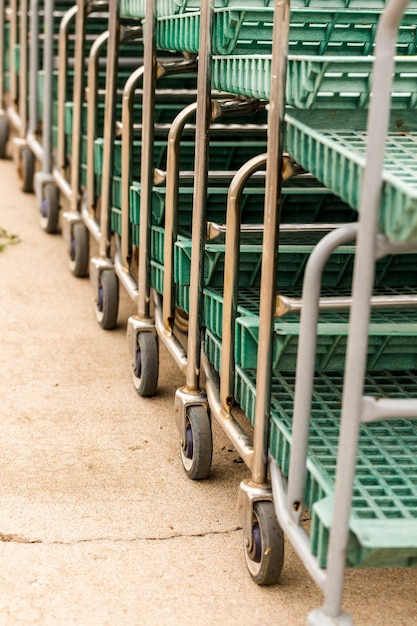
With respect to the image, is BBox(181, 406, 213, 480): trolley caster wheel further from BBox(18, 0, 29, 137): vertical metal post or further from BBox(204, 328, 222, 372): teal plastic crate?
BBox(18, 0, 29, 137): vertical metal post

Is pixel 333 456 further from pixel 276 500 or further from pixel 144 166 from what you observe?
pixel 144 166

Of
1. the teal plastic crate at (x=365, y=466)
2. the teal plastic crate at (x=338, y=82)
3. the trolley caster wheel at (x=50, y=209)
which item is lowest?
the trolley caster wheel at (x=50, y=209)

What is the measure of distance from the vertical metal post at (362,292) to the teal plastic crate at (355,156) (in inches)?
1.1

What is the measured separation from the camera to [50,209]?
15.7 ft

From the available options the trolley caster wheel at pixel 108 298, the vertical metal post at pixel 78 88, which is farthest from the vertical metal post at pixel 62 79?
the trolley caster wheel at pixel 108 298

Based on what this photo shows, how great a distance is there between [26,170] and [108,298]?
1.57 m

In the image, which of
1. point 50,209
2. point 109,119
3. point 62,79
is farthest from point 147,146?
point 50,209

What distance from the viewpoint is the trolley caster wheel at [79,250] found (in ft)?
14.1

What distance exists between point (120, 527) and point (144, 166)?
1.11 m

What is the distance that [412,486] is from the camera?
216 cm

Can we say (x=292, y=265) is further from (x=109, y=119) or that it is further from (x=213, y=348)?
(x=109, y=119)

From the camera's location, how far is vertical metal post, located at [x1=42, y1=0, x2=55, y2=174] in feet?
14.8

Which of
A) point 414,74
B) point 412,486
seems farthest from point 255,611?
point 414,74

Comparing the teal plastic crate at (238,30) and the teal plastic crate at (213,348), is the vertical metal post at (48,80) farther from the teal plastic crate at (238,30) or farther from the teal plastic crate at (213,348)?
the teal plastic crate at (213,348)
